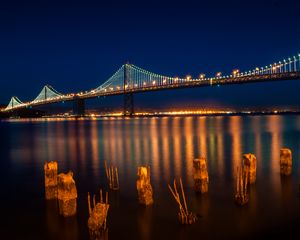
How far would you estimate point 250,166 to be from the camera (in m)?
8.59

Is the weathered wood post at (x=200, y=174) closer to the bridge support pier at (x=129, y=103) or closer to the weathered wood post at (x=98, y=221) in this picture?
the weathered wood post at (x=98, y=221)

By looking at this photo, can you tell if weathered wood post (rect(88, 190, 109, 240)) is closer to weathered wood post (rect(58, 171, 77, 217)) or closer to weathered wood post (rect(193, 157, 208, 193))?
weathered wood post (rect(58, 171, 77, 217))

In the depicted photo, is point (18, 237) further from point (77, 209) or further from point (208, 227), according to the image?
point (208, 227)

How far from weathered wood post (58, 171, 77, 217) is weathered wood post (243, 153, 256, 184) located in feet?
13.0

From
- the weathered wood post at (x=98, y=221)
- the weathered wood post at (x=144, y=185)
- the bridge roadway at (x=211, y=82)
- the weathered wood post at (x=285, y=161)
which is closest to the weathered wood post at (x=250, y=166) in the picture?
the weathered wood post at (x=285, y=161)

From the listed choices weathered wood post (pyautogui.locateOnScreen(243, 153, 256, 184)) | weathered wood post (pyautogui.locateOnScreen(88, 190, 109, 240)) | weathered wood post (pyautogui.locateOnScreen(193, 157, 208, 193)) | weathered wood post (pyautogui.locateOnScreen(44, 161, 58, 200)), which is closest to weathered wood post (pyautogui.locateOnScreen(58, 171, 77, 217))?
weathered wood post (pyautogui.locateOnScreen(88, 190, 109, 240))

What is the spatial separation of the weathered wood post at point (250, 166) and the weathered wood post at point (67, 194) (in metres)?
3.96

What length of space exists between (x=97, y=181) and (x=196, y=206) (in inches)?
148

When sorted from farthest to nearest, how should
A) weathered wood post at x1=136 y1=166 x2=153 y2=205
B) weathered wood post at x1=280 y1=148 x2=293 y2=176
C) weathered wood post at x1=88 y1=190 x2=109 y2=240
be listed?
weathered wood post at x1=280 y1=148 x2=293 y2=176, weathered wood post at x1=136 y1=166 x2=153 y2=205, weathered wood post at x1=88 y1=190 x2=109 y2=240

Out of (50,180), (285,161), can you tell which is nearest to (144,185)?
(50,180)

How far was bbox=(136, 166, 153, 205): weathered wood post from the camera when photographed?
6.96 m

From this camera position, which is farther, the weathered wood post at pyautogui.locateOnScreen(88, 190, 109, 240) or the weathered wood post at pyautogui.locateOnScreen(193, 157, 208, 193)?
the weathered wood post at pyautogui.locateOnScreen(193, 157, 208, 193)

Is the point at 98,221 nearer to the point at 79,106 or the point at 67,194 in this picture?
the point at 67,194

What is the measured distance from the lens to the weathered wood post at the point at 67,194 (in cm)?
643
